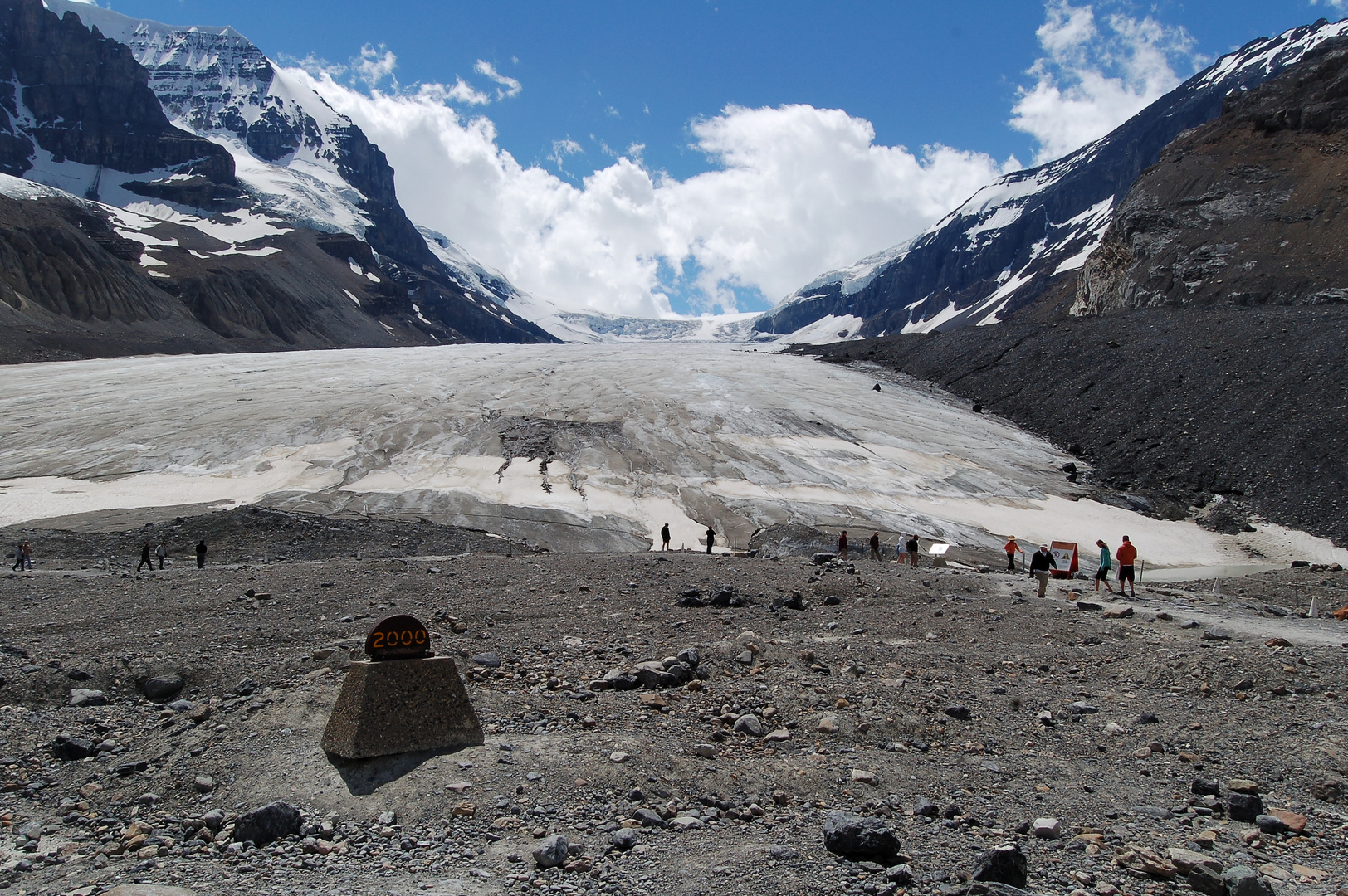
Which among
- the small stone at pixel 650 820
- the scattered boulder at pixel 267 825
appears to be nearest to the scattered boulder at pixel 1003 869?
the small stone at pixel 650 820

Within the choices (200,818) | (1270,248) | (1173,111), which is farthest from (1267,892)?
(1173,111)

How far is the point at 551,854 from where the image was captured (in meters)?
4.44

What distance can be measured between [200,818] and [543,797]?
2195mm

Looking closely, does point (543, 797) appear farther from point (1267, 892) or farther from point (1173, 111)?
point (1173, 111)

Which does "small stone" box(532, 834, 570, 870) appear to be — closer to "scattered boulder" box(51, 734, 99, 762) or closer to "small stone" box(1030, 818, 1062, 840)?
"small stone" box(1030, 818, 1062, 840)

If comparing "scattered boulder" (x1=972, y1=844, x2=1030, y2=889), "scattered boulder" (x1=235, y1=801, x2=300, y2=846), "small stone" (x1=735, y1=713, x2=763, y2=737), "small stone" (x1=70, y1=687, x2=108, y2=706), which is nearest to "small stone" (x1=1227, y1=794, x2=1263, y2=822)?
"scattered boulder" (x1=972, y1=844, x2=1030, y2=889)

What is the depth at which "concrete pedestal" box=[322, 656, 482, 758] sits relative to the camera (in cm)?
548

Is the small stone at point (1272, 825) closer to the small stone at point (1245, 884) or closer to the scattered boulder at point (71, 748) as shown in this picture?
the small stone at point (1245, 884)

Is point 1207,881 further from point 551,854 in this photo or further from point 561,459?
point 561,459

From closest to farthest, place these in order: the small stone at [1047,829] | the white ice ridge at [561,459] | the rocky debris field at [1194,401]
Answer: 1. the small stone at [1047,829]
2. the white ice ridge at [561,459]
3. the rocky debris field at [1194,401]

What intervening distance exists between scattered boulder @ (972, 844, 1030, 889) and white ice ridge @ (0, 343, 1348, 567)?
17.8m

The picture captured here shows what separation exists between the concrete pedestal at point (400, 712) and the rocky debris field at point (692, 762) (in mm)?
153

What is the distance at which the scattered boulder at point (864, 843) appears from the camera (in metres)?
4.51

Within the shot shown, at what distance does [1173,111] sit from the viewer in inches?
7362
